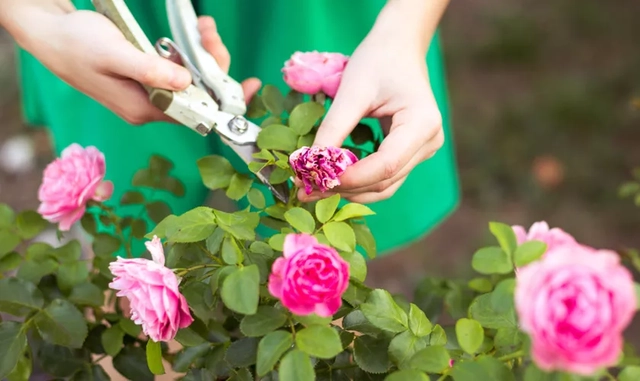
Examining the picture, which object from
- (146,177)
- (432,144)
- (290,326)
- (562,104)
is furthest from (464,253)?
(290,326)

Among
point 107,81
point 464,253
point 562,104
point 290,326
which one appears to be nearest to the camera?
point 290,326

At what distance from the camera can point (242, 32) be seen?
45.2 inches

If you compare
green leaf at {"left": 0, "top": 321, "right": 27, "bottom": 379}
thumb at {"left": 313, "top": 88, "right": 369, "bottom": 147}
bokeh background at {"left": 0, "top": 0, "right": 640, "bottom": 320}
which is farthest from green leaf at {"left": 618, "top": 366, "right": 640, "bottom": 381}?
bokeh background at {"left": 0, "top": 0, "right": 640, "bottom": 320}

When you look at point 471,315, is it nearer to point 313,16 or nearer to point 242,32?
point 313,16

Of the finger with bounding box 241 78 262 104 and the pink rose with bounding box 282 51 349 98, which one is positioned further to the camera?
the finger with bounding box 241 78 262 104

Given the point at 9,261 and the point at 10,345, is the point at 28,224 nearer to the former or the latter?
the point at 9,261

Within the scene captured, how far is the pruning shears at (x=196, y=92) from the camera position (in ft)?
2.58

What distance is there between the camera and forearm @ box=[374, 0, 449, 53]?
2.78 ft

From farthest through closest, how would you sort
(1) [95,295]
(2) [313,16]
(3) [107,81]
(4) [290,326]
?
(2) [313,16] < (3) [107,81] < (1) [95,295] < (4) [290,326]

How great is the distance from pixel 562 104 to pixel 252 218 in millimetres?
1857

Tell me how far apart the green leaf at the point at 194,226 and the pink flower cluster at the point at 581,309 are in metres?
0.30

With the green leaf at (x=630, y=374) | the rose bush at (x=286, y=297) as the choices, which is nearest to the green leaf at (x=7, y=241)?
the rose bush at (x=286, y=297)

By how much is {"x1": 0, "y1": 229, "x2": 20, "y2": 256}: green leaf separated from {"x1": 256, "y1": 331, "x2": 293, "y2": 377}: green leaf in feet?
1.34

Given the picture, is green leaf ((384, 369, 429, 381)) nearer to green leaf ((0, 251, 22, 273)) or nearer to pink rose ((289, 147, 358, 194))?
pink rose ((289, 147, 358, 194))
